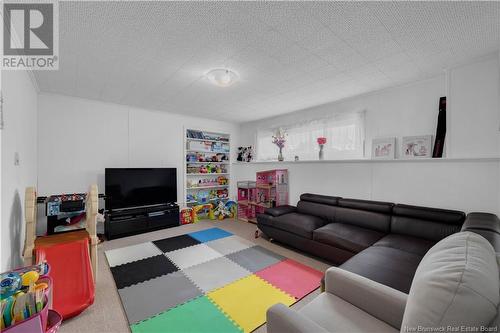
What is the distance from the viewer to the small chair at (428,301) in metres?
0.69

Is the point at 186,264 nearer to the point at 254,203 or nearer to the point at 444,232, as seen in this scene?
the point at 254,203

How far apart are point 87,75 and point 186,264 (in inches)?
110

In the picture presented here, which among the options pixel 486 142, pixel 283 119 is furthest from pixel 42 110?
pixel 486 142

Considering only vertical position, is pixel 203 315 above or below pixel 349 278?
below

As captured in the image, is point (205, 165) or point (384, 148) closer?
point (384, 148)

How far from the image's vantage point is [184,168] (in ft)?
16.3

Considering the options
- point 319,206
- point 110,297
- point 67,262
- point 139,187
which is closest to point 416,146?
point 319,206

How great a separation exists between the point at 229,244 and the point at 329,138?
2657 millimetres

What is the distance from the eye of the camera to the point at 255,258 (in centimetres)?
293

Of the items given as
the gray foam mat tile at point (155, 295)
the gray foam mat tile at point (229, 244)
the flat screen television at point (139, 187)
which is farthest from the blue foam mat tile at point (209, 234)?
the gray foam mat tile at point (155, 295)

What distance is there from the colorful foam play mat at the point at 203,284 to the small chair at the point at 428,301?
0.78m

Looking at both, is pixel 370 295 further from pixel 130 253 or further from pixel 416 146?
pixel 130 253

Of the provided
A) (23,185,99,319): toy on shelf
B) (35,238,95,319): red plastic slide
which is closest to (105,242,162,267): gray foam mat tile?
(23,185,99,319): toy on shelf

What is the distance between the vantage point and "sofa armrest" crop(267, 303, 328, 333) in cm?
101
